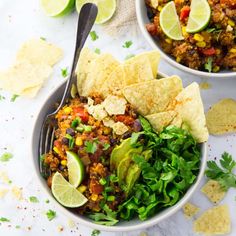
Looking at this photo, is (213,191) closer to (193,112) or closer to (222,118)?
(222,118)

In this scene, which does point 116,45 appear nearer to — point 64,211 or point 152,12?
point 152,12

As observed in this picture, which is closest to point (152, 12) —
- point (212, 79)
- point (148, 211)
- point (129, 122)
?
point (212, 79)

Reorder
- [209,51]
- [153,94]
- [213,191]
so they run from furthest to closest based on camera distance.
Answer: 1. [213,191]
2. [209,51]
3. [153,94]

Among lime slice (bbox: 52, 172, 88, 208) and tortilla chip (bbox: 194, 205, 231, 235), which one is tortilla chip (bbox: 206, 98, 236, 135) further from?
lime slice (bbox: 52, 172, 88, 208)

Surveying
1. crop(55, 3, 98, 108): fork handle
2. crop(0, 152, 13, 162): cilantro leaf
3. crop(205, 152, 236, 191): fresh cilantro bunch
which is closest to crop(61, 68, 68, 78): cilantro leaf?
crop(55, 3, 98, 108): fork handle

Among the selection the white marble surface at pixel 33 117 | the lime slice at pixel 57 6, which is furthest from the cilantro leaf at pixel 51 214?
the lime slice at pixel 57 6

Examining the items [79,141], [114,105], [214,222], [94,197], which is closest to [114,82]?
[114,105]

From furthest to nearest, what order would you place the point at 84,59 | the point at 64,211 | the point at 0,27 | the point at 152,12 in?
the point at 0,27
the point at 152,12
the point at 84,59
the point at 64,211
